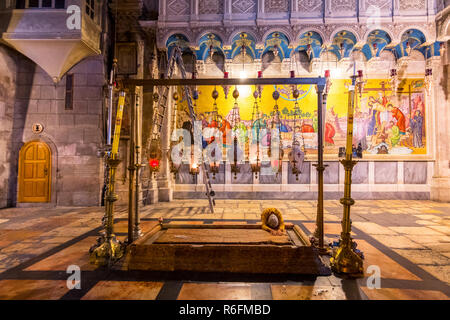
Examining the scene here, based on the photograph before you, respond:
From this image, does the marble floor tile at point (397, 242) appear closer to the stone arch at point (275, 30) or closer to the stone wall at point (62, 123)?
the stone arch at point (275, 30)

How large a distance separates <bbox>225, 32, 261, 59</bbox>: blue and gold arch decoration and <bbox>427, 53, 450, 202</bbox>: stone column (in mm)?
6115

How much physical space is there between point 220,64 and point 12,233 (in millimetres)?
7730

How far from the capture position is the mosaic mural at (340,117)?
8.40m

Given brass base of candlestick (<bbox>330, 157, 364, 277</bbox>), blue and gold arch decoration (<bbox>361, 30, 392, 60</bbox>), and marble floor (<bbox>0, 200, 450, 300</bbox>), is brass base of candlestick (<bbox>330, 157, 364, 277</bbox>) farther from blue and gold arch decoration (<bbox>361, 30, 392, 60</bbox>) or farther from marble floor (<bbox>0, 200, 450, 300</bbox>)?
blue and gold arch decoration (<bbox>361, 30, 392, 60</bbox>)

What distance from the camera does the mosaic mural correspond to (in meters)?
8.40

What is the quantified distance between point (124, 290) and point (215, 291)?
0.91 meters

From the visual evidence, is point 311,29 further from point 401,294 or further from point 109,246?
Result: point 109,246

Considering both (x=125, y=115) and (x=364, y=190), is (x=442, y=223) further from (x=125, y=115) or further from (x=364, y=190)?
(x=125, y=115)

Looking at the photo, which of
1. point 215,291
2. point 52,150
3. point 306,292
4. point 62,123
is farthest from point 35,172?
point 306,292

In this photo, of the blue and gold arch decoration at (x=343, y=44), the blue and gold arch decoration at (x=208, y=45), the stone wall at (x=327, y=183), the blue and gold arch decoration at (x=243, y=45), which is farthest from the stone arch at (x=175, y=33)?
the blue and gold arch decoration at (x=343, y=44)

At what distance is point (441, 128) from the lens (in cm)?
799

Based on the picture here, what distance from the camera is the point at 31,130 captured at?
23.4 ft

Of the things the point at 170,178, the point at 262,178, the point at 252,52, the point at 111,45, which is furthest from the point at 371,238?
the point at 111,45

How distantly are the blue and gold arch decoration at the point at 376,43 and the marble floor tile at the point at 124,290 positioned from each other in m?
9.33
